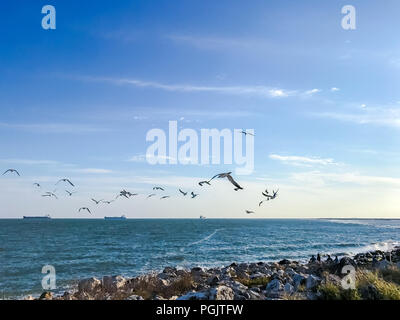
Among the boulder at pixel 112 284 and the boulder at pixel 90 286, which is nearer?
the boulder at pixel 112 284

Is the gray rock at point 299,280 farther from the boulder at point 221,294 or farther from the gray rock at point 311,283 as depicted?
the boulder at point 221,294

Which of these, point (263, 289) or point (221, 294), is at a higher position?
point (221, 294)

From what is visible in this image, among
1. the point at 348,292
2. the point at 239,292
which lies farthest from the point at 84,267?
the point at 348,292

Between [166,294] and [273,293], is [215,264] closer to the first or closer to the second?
[166,294]

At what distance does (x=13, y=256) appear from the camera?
44.9 metres

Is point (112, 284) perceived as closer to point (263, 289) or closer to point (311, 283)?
point (263, 289)

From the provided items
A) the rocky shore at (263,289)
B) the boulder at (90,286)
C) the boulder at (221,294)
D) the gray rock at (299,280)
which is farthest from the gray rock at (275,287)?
the boulder at (90,286)

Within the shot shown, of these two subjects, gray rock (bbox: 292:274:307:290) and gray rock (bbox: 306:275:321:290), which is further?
gray rock (bbox: 292:274:307:290)

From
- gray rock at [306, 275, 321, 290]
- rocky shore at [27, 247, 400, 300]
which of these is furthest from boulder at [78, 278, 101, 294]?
gray rock at [306, 275, 321, 290]

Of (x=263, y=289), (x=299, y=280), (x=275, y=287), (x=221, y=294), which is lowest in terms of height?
(x=263, y=289)

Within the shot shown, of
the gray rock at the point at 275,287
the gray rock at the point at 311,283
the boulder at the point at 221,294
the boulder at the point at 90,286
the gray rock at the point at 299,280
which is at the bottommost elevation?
the boulder at the point at 90,286

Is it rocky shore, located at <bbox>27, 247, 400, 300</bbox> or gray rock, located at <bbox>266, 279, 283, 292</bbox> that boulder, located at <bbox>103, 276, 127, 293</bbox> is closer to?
rocky shore, located at <bbox>27, 247, 400, 300</bbox>

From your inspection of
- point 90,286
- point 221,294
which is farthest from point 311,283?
point 90,286

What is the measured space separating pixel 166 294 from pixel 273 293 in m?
5.06
